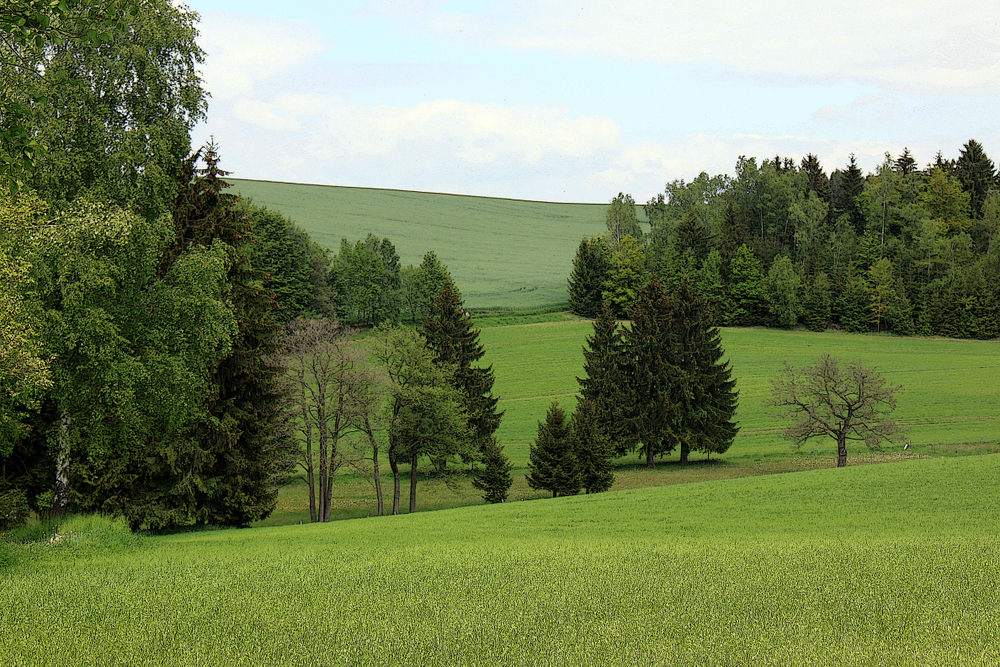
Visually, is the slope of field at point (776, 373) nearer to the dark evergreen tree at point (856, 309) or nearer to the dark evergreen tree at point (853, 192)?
the dark evergreen tree at point (856, 309)

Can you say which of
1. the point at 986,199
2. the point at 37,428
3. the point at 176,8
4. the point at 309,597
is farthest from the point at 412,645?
the point at 986,199

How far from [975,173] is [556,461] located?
4799 inches

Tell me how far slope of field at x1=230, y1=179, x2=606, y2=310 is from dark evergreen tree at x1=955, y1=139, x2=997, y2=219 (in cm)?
7075

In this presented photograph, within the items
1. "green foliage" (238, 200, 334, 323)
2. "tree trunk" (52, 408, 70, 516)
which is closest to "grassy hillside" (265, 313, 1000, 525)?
"green foliage" (238, 200, 334, 323)

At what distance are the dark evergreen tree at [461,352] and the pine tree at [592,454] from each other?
12908 millimetres

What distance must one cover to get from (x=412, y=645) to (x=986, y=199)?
14305 cm

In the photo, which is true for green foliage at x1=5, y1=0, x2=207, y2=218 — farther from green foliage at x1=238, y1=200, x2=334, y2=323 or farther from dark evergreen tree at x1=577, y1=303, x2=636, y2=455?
green foliage at x1=238, y1=200, x2=334, y2=323

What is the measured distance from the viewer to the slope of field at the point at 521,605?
23.5ft

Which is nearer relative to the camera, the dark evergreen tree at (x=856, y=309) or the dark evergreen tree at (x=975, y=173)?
the dark evergreen tree at (x=856, y=309)

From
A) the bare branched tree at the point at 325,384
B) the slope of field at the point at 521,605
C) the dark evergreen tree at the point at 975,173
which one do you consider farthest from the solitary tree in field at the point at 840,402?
the dark evergreen tree at the point at 975,173

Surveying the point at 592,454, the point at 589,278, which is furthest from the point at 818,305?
the point at 592,454

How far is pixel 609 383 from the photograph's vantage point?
61.0m

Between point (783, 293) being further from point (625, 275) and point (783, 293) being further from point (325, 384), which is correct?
point (325, 384)

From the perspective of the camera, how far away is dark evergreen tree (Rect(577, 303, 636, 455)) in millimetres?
59594
